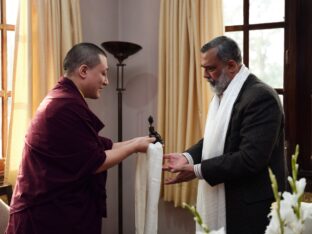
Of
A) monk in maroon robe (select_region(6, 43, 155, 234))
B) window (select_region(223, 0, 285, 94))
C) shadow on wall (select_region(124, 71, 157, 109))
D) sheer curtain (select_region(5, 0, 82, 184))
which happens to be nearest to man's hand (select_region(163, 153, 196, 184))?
monk in maroon robe (select_region(6, 43, 155, 234))

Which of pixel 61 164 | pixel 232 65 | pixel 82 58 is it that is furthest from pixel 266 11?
pixel 61 164

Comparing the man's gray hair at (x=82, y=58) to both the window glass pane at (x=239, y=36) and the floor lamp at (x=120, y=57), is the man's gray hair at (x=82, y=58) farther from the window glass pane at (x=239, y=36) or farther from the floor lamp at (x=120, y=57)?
the window glass pane at (x=239, y=36)

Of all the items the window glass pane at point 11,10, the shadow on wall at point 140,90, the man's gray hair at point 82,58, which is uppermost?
the window glass pane at point 11,10

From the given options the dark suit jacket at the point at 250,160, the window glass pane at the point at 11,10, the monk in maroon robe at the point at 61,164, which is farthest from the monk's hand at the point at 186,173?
the window glass pane at the point at 11,10

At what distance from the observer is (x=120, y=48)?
9.25 feet

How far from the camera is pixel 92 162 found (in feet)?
5.58

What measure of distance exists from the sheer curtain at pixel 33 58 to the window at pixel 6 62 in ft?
0.79

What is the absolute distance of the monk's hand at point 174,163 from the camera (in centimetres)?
197

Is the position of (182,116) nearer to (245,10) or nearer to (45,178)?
(245,10)

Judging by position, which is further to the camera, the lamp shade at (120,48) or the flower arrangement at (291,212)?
the lamp shade at (120,48)

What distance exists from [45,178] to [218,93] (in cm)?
90

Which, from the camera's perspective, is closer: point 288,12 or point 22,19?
point 22,19

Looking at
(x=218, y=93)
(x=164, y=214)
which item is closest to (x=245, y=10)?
(x=218, y=93)

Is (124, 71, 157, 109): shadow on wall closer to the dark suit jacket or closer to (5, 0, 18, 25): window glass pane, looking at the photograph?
(5, 0, 18, 25): window glass pane
